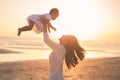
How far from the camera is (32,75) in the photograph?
15797mm

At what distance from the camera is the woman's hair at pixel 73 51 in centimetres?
440

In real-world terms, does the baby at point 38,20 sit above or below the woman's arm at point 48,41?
above

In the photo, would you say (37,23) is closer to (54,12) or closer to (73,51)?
(54,12)

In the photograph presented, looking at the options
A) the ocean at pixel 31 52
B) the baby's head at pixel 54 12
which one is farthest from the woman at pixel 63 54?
the ocean at pixel 31 52

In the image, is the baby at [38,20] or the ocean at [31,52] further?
the ocean at [31,52]

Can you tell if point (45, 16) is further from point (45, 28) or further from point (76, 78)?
point (76, 78)

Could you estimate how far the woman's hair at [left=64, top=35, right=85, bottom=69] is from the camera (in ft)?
14.4

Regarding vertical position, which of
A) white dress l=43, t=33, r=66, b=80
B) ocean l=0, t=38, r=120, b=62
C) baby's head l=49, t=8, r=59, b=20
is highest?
baby's head l=49, t=8, r=59, b=20

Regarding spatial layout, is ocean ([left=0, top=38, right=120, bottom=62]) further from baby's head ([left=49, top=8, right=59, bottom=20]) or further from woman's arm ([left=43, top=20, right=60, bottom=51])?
woman's arm ([left=43, top=20, right=60, bottom=51])

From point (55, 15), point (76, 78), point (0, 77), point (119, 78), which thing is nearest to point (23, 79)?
point (0, 77)

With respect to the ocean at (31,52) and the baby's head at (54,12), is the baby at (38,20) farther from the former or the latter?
the ocean at (31,52)

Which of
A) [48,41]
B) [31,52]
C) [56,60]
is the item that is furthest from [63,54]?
[31,52]

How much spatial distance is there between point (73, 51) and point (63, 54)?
0.42 ft

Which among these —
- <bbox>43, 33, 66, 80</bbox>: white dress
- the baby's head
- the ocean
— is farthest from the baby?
the ocean
